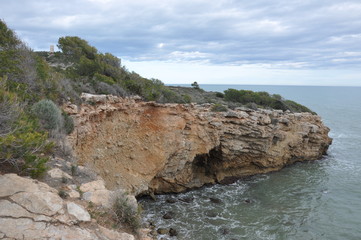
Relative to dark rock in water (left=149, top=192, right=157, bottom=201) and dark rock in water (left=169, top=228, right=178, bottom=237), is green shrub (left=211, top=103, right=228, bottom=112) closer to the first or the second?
dark rock in water (left=149, top=192, right=157, bottom=201)

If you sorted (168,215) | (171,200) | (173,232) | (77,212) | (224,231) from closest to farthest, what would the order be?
(77,212), (173,232), (224,231), (168,215), (171,200)

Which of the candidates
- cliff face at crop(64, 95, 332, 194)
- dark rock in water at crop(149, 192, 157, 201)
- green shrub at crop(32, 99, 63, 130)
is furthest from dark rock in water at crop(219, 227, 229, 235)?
green shrub at crop(32, 99, 63, 130)

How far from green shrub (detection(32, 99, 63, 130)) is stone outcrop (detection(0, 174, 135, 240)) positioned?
3775 mm

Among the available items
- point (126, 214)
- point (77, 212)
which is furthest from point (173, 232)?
point (77, 212)

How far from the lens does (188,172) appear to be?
1766cm

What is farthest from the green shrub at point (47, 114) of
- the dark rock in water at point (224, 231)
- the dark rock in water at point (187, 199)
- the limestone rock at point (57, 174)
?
the dark rock in water at point (187, 199)

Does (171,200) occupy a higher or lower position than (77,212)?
lower

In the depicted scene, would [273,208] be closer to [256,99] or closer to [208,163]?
[208,163]

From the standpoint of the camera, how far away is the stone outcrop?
4.30 meters

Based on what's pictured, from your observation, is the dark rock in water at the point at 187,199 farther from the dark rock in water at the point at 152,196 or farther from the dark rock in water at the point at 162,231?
the dark rock in water at the point at 162,231

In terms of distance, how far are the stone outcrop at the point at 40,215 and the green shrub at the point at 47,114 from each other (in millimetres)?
3775

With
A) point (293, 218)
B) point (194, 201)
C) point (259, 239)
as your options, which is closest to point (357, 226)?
point (293, 218)

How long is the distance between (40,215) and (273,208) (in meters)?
13.6

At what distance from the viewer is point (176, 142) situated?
16.2 m
